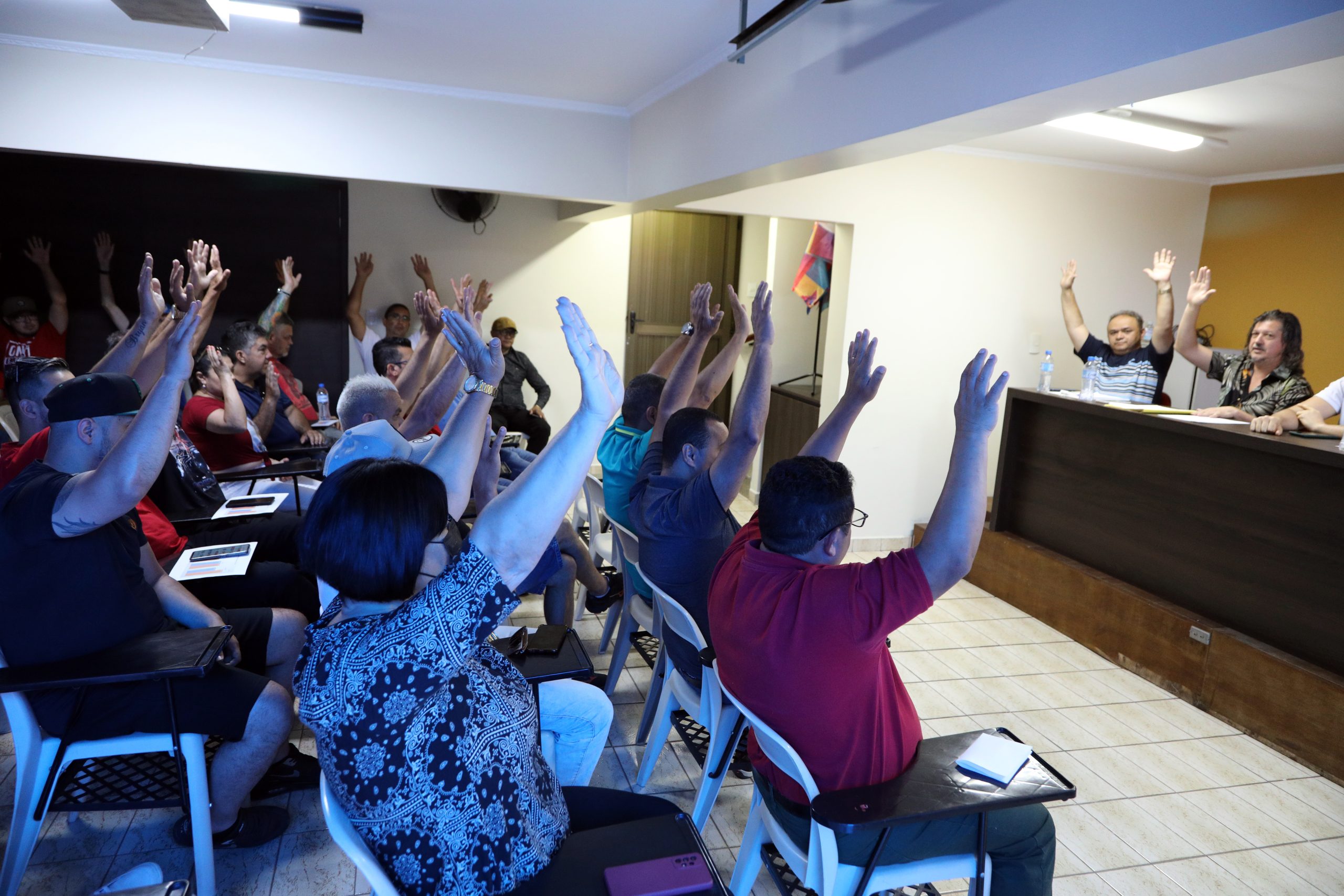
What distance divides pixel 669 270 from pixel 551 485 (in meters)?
6.46

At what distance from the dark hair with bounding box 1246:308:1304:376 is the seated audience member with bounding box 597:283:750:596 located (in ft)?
8.50

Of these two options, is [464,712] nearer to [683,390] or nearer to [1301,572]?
[683,390]

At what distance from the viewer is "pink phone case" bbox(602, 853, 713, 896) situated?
1160 millimetres

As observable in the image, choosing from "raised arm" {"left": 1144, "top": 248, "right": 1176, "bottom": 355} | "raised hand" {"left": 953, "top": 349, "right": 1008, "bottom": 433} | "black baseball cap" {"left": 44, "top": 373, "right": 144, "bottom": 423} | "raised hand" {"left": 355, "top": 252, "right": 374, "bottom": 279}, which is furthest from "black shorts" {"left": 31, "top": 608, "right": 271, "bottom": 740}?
"raised arm" {"left": 1144, "top": 248, "right": 1176, "bottom": 355}

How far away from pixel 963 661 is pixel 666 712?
1.83 m

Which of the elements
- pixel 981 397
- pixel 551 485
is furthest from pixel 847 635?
pixel 551 485

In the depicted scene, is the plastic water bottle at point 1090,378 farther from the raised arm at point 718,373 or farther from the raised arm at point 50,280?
the raised arm at point 50,280

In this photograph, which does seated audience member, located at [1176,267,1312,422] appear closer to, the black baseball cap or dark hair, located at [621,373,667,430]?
dark hair, located at [621,373,667,430]

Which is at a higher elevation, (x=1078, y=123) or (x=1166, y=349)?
(x=1078, y=123)

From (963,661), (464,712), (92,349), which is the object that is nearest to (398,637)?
(464,712)

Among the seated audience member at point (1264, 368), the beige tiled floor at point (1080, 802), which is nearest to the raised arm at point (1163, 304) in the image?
the seated audience member at point (1264, 368)

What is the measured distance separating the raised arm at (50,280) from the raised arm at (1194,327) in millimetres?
6422

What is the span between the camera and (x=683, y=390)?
289 centimetres

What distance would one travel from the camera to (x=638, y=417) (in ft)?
10.5
